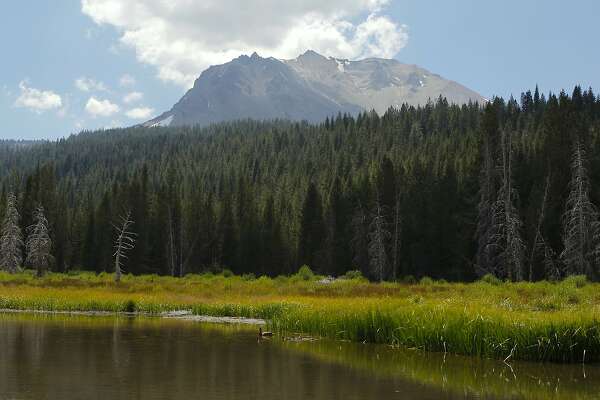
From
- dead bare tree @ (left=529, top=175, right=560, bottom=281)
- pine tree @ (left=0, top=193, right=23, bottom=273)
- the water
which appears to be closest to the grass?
the water

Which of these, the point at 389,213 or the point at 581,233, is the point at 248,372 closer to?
the point at 581,233

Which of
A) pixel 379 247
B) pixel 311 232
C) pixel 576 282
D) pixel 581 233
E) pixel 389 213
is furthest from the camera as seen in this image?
pixel 311 232

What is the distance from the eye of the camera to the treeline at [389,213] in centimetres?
6462

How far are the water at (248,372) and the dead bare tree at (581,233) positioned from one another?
132 feet

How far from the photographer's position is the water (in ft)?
41.7

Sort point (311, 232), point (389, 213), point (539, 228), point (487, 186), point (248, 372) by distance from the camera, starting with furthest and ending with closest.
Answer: point (311, 232) → point (389, 213) → point (487, 186) → point (539, 228) → point (248, 372)

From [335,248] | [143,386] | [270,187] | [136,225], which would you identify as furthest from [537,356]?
[270,187]

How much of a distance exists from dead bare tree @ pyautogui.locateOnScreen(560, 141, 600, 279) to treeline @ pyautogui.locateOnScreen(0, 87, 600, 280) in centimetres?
21

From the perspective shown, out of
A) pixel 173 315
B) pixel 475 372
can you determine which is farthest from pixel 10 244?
pixel 475 372

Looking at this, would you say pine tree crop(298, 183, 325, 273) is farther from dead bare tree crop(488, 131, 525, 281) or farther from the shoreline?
the shoreline

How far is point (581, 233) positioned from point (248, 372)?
1835 inches

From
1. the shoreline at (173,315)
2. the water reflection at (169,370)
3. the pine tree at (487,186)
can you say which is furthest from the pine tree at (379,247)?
the water reflection at (169,370)

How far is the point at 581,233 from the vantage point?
175 feet

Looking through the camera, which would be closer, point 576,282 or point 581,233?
point 576,282
